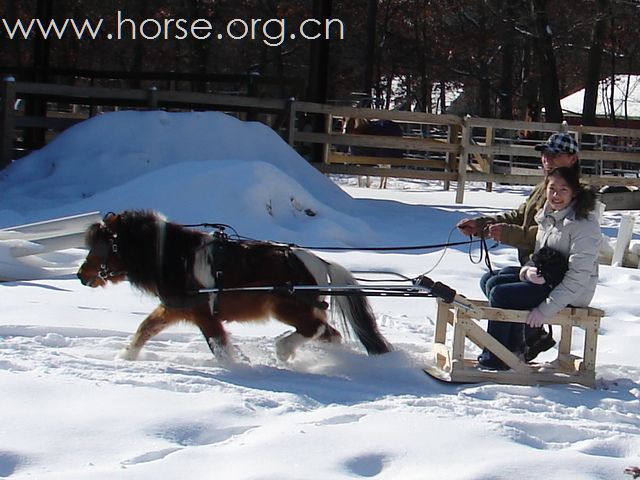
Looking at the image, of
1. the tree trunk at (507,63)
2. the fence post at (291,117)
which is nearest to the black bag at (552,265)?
the fence post at (291,117)

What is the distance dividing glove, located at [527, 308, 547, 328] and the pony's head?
2.25m

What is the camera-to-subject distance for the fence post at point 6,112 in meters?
13.2

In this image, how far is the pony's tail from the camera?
223 inches

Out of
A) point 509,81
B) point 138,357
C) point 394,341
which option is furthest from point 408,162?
point 509,81

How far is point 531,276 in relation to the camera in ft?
17.9

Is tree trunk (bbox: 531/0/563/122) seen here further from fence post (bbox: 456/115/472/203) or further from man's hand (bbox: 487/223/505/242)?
Answer: man's hand (bbox: 487/223/505/242)

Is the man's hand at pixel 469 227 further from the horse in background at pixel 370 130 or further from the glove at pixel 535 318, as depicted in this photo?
the horse in background at pixel 370 130

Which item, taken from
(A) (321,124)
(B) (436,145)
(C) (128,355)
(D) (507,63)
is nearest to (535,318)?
(C) (128,355)

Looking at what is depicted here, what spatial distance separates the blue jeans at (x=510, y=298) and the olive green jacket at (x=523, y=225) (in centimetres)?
16

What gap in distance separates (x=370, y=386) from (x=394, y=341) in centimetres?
121

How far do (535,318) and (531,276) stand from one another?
9.1 inches

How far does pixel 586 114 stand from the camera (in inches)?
1096

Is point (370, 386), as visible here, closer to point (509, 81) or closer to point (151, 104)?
point (151, 104)

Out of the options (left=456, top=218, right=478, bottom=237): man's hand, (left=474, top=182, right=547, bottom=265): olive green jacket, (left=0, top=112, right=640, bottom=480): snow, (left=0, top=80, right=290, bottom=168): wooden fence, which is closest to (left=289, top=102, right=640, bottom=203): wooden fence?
(left=0, top=80, right=290, bottom=168): wooden fence
